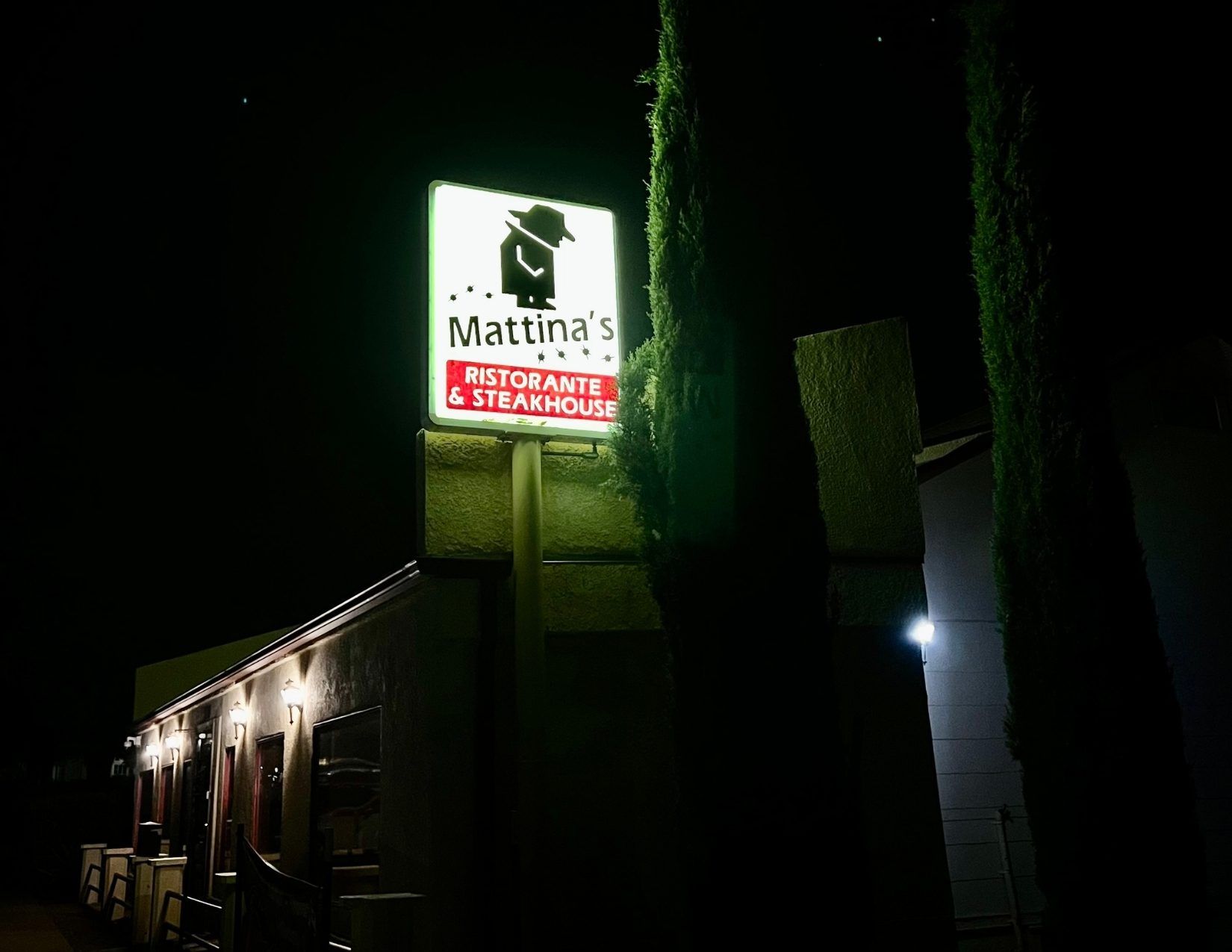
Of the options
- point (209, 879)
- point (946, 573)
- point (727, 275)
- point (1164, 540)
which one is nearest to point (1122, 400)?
point (1164, 540)

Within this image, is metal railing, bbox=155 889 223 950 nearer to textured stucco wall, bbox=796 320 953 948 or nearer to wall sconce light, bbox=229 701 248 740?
wall sconce light, bbox=229 701 248 740

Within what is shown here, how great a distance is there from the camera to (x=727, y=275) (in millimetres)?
5754

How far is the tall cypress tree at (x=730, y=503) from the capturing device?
4.88m

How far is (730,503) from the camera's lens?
5332 mm

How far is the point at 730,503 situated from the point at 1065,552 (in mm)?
2226

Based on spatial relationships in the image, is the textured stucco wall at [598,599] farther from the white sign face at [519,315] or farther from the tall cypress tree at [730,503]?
the white sign face at [519,315]

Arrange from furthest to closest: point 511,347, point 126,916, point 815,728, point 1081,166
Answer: point 126,916 < point 1081,166 < point 511,347 < point 815,728

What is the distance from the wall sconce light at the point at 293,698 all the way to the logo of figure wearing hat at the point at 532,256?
519cm

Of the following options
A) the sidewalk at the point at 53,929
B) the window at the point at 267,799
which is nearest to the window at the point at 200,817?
the sidewalk at the point at 53,929

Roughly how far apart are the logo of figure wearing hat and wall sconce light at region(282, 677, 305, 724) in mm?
5185

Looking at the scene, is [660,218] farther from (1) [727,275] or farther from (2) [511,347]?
(2) [511,347]

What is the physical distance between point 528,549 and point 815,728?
1815 millimetres

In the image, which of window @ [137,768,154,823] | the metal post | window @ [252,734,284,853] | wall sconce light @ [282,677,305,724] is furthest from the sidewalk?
the metal post

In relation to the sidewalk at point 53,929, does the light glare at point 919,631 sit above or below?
above
